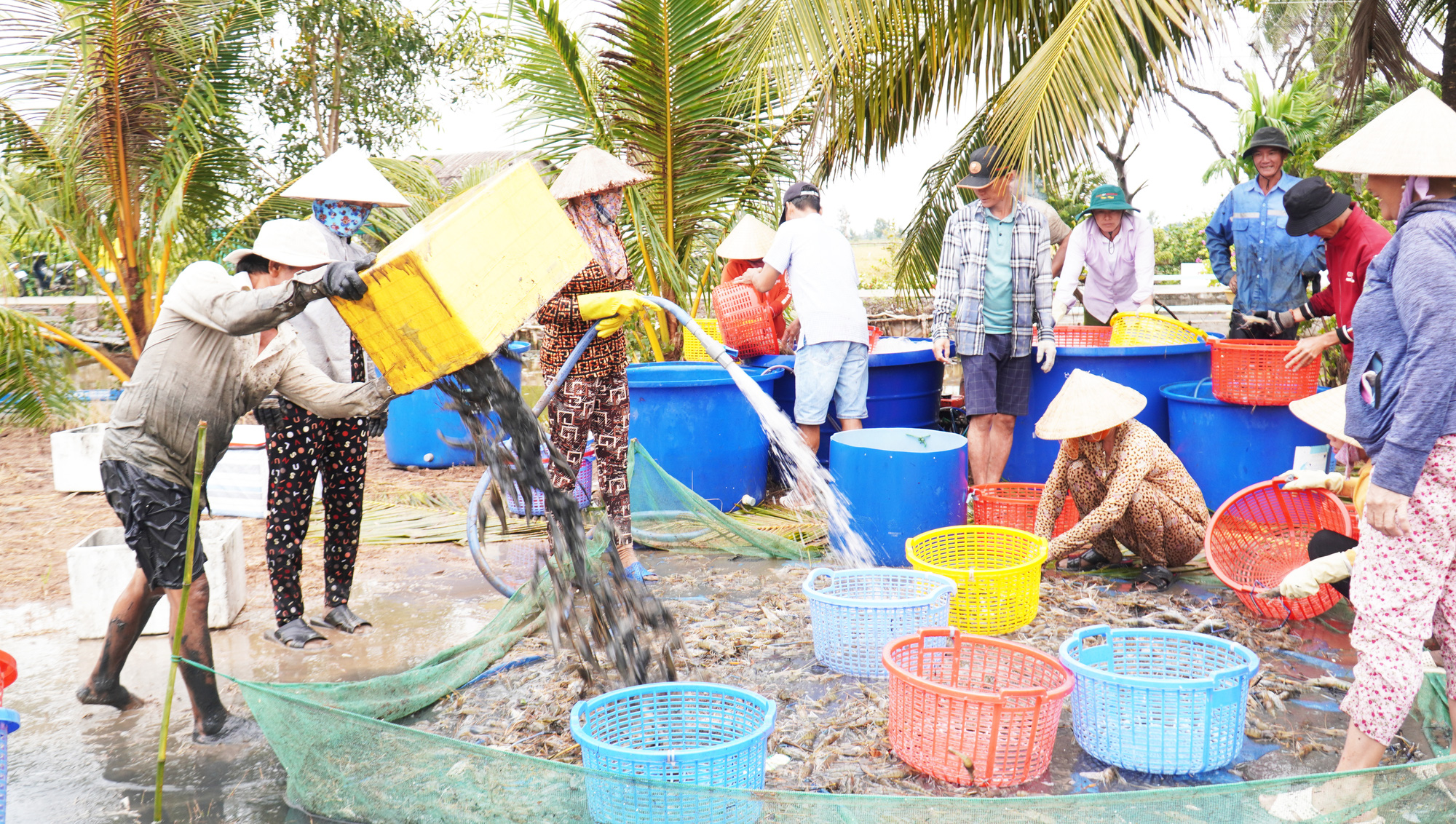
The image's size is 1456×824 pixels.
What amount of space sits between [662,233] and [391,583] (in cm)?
390

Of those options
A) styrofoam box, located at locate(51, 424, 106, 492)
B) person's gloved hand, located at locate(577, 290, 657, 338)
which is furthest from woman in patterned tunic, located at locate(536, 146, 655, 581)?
styrofoam box, located at locate(51, 424, 106, 492)

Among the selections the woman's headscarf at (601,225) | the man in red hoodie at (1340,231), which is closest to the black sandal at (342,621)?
the woman's headscarf at (601,225)

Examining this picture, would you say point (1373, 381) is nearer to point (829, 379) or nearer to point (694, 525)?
point (829, 379)

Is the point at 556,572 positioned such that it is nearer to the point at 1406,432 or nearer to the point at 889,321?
the point at 1406,432

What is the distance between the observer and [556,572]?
3389 mm

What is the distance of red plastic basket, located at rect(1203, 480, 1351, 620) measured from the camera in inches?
171

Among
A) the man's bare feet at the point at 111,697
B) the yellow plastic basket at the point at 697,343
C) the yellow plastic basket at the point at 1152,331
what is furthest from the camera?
the yellow plastic basket at the point at 697,343

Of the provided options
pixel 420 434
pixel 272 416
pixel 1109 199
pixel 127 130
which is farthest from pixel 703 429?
pixel 127 130

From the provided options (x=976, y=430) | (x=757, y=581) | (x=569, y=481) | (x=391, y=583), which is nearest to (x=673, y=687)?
(x=569, y=481)

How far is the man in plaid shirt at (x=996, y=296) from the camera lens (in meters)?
5.47

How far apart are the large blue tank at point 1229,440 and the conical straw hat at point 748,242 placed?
2.76 meters

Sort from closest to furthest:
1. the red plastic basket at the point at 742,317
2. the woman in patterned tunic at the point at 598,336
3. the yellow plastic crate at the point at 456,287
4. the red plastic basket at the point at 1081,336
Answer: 1. the yellow plastic crate at the point at 456,287
2. the woman in patterned tunic at the point at 598,336
3. the red plastic basket at the point at 742,317
4. the red plastic basket at the point at 1081,336

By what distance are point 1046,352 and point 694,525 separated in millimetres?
2130

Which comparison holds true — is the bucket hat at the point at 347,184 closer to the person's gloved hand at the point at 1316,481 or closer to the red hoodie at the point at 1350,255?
the person's gloved hand at the point at 1316,481
